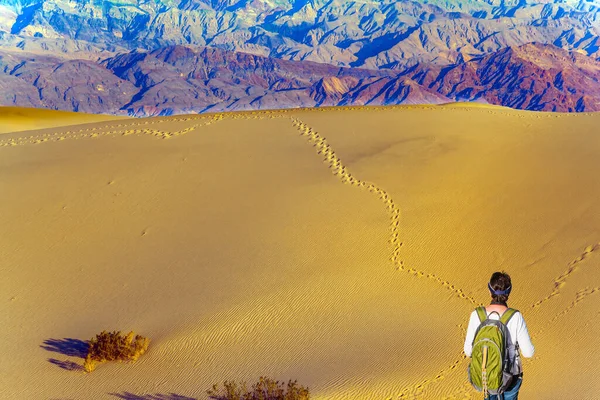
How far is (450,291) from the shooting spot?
10.6m

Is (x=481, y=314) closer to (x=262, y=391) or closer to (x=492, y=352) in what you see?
(x=492, y=352)

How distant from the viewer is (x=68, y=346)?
29.4ft

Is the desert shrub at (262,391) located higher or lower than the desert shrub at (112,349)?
higher

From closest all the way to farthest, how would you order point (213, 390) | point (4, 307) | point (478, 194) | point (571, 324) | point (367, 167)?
point (213, 390), point (571, 324), point (4, 307), point (478, 194), point (367, 167)

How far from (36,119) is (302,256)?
1213 inches

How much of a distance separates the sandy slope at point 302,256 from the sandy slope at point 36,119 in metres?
15.7

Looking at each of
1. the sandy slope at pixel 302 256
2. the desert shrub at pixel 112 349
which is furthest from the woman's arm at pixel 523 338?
the desert shrub at pixel 112 349

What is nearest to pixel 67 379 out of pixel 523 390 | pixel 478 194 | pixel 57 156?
pixel 523 390

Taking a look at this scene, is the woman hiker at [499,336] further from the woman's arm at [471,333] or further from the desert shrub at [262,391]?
the desert shrub at [262,391]

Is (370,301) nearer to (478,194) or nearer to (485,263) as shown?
(485,263)

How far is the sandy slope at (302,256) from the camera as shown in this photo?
8.41 m

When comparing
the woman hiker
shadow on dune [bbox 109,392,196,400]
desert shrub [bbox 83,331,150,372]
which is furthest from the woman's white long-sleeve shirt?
desert shrub [bbox 83,331,150,372]

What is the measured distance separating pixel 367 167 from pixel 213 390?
9.86 meters

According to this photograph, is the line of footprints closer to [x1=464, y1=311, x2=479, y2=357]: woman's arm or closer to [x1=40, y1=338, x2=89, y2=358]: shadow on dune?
[x1=40, y1=338, x2=89, y2=358]: shadow on dune
